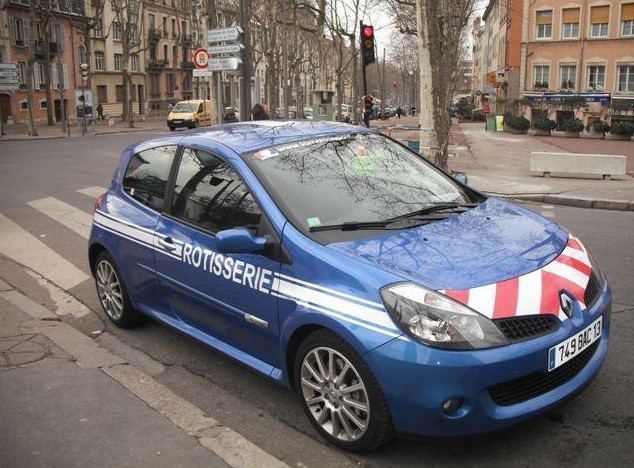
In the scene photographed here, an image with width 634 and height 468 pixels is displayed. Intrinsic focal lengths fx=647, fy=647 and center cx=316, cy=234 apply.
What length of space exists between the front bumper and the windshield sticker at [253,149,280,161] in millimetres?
1557

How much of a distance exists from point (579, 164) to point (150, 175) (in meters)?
11.7

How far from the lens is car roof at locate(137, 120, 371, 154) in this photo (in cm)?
421

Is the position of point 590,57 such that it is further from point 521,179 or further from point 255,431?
point 255,431

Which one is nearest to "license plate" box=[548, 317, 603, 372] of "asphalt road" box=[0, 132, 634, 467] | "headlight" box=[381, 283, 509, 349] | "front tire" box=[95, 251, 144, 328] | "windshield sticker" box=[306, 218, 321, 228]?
"headlight" box=[381, 283, 509, 349]

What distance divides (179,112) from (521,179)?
2634 cm

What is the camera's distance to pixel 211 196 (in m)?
4.14

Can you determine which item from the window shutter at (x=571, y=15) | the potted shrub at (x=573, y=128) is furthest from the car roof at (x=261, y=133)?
the window shutter at (x=571, y=15)

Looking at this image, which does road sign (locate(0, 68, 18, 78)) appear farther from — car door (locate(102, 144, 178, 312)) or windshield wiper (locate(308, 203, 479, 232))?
windshield wiper (locate(308, 203, 479, 232))

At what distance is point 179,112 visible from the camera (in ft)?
121

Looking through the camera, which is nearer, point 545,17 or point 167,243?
point 167,243

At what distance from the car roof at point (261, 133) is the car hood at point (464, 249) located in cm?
111

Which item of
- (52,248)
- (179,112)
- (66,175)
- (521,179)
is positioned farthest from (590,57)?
(52,248)

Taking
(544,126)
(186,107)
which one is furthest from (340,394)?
(186,107)

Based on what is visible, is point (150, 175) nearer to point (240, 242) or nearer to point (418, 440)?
point (240, 242)
